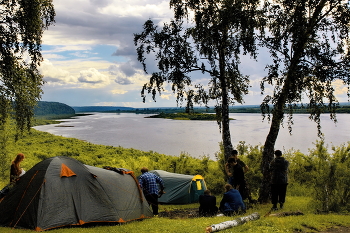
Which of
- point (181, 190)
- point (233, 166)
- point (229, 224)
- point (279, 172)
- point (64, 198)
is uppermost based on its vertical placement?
point (233, 166)

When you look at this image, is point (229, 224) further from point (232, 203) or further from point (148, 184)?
point (148, 184)

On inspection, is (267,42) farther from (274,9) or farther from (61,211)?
(61,211)

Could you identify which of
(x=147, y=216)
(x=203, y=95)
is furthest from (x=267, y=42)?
(x=147, y=216)

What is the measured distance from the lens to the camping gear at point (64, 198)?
31.2 ft

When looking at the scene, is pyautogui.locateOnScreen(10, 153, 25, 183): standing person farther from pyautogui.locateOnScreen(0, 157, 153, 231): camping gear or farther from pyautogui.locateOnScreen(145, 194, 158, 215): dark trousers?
pyautogui.locateOnScreen(145, 194, 158, 215): dark trousers

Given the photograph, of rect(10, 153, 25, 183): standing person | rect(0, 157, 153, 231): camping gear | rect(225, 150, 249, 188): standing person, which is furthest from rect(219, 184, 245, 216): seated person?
rect(10, 153, 25, 183): standing person

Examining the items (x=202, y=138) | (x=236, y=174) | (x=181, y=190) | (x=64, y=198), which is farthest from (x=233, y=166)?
(x=202, y=138)

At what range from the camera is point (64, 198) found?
992 centimetres

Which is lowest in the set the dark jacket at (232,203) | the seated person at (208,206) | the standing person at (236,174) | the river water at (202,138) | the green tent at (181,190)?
the river water at (202,138)

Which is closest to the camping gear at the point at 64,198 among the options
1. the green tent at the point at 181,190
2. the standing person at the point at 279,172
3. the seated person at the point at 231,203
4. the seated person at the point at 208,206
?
the seated person at the point at 208,206

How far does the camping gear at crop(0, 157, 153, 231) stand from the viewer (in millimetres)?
9523

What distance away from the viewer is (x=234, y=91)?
16.4 metres

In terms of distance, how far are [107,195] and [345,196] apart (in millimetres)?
8811

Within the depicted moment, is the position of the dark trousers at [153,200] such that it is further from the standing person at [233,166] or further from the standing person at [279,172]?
the standing person at [279,172]
